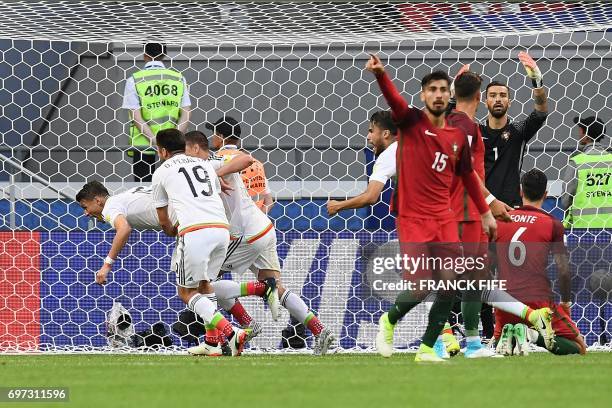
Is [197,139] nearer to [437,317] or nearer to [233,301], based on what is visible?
[233,301]

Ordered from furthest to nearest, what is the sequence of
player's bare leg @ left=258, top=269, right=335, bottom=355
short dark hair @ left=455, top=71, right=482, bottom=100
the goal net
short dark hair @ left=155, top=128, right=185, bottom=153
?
the goal net, player's bare leg @ left=258, top=269, right=335, bottom=355, short dark hair @ left=155, top=128, right=185, bottom=153, short dark hair @ left=455, top=71, right=482, bottom=100

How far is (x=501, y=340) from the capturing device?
27.6 feet

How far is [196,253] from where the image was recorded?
27.6 feet

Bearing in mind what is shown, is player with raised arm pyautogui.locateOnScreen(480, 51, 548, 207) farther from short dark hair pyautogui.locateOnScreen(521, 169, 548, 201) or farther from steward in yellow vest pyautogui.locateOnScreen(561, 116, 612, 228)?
steward in yellow vest pyautogui.locateOnScreen(561, 116, 612, 228)

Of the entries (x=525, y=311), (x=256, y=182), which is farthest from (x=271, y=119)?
(x=525, y=311)

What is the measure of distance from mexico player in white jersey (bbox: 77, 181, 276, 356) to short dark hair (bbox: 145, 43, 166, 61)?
4.58 ft

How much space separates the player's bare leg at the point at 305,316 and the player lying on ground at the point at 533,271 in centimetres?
113

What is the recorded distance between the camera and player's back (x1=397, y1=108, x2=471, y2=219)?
735cm

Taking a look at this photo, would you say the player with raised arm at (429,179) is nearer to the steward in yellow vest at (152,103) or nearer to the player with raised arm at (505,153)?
the player with raised arm at (505,153)

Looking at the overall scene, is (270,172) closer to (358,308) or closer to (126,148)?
(126,148)

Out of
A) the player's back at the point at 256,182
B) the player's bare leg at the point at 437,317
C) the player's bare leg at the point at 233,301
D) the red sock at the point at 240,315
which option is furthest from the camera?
the player's back at the point at 256,182

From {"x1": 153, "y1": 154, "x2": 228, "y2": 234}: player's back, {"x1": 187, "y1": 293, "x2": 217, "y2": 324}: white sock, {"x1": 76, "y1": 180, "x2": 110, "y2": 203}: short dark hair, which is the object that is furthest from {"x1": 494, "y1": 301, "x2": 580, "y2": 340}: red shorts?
{"x1": 76, "y1": 180, "x2": 110, "y2": 203}: short dark hair

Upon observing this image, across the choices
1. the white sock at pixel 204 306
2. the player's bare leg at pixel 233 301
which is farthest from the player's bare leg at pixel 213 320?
the player's bare leg at pixel 233 301

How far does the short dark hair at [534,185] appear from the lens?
8.41 m
